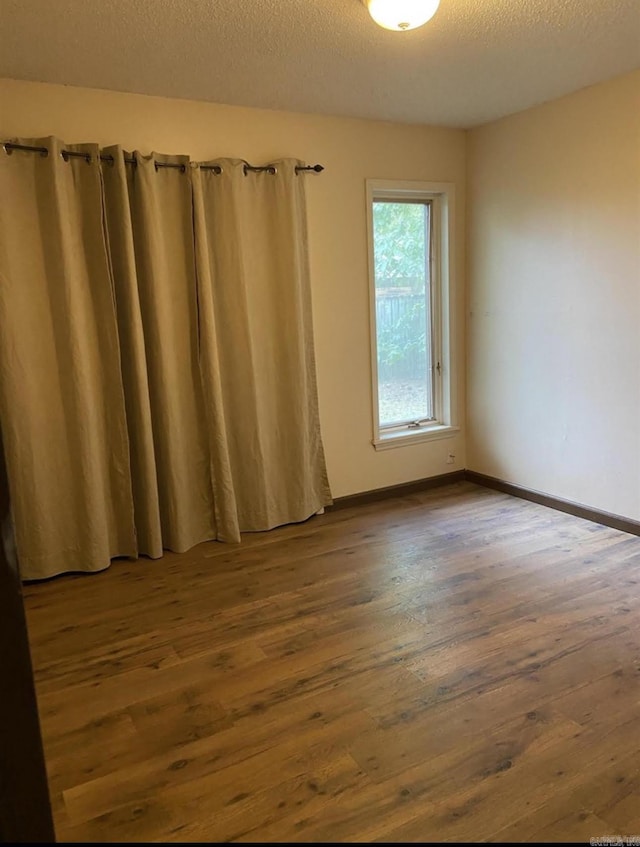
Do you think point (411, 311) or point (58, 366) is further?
point (411, 311)

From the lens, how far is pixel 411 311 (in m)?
4.50

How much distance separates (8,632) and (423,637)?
192 cm

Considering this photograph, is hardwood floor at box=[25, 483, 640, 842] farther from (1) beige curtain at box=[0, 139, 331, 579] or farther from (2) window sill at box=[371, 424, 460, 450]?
(2) window sill at box=[371, 424, 460, 450]

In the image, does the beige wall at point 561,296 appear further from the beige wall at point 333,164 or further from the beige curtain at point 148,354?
the beige curtain at point 148,354

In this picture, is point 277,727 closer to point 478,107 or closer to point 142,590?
point 142,590

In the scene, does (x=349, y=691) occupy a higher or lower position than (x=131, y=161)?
lower

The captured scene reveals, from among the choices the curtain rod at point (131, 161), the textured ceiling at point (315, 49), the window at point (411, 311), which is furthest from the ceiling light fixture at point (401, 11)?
the window at point (411, 311)

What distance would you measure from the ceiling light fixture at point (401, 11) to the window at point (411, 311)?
1.84 m

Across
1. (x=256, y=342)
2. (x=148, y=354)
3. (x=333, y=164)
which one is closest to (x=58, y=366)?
(x=148, y=354)

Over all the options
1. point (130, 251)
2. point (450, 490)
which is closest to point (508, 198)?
point (450, 490)

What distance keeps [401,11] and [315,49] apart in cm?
70

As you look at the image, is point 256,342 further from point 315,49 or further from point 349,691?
point 349,691

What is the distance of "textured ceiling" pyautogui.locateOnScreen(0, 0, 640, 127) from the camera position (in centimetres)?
244

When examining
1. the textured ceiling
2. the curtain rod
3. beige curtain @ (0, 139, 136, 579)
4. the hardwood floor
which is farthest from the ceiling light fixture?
the hardwood floor
